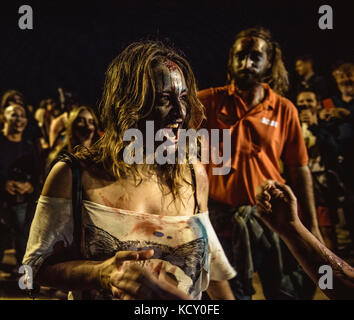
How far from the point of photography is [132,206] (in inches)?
47.1

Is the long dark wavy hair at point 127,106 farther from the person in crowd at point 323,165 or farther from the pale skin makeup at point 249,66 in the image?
the person in crowd at point 323,165

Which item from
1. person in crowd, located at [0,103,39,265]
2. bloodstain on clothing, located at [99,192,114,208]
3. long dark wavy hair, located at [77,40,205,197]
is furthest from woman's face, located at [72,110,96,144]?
bloodstain on clothing, located at [99,192,114,208]

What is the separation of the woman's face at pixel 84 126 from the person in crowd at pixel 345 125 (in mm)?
1342

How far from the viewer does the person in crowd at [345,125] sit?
7.15ft

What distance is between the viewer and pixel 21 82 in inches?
82.3

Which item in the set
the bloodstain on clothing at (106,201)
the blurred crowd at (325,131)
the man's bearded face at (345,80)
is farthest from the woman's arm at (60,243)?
the man's bearded face at (345,80)

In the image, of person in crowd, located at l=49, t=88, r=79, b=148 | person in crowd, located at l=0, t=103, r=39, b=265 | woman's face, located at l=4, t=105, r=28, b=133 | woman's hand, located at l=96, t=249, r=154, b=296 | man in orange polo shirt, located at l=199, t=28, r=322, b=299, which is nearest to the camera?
woman's hand, located at l=96, t=249, r=154, b=296

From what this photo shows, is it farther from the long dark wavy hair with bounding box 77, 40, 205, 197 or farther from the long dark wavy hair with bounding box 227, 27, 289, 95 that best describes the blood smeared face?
the long dark wavy hair with bounding box 227, 27, 289, 95

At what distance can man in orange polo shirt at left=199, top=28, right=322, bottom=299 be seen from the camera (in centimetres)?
184

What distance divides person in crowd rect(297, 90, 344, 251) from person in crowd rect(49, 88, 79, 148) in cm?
140

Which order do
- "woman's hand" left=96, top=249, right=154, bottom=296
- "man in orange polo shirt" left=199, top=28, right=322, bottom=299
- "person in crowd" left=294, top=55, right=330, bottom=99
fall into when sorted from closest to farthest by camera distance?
1. "woman's hand" left=96, top=249, right=154, bottom=296
2. "man in orange polo shirt" left=199, top=28, right=322, bottom=299
3. "person in crowd" left=294, top=55, right=330, bottom=99

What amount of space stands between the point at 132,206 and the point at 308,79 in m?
1.49

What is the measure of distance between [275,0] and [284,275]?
136cm
